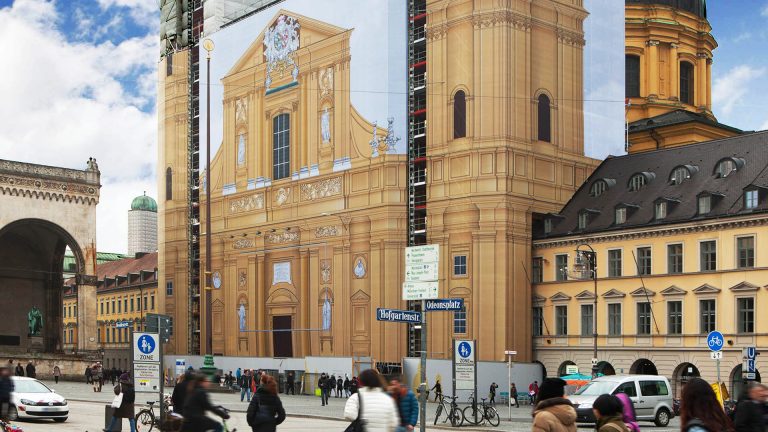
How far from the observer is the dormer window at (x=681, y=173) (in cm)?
6216

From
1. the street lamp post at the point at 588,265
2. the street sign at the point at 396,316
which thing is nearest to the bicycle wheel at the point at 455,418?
the street sign at the point at 396,316

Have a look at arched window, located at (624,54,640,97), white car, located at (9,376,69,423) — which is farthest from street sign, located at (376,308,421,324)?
arched window, located at (624,54,640,97)

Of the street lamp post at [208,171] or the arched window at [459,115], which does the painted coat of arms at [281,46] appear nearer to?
the street lamp post at [208,171]

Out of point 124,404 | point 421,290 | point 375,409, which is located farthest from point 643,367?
point 375,409

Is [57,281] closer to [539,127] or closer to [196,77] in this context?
[196,77]

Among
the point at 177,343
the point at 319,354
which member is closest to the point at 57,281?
the point at 177,343

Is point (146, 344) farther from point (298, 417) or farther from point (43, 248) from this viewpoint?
point (43, 248)

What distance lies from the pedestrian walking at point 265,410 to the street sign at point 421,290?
8.00 meters

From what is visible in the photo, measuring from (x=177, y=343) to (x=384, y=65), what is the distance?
2769 cm

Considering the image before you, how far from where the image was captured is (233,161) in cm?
8238

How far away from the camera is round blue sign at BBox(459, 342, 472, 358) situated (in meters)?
37.2

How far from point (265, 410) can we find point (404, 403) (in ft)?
9.51

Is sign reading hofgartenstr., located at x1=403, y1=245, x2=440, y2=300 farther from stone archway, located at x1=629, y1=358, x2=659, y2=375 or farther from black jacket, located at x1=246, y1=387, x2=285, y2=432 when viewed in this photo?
stone archway, located at x1=629, y1=358, x2=659, y2=375

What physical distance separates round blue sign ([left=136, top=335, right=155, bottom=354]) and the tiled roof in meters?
36.1
